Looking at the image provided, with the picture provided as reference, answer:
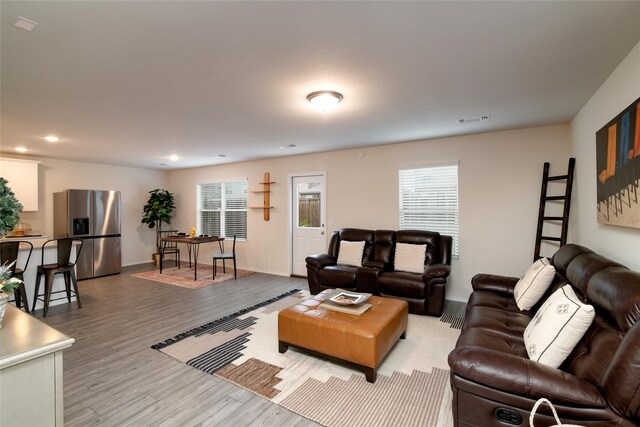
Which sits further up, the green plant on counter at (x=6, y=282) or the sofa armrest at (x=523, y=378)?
the green plant on counter at (x=6, y=282)

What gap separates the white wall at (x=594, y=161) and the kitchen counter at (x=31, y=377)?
338 centimetres

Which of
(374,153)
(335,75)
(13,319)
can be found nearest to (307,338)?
(13,319)

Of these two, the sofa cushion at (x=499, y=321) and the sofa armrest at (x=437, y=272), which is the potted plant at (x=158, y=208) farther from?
the sofa cushion at (x=499, y=321)

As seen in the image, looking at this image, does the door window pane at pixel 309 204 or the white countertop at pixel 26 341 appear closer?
the white countertop at pixel 26 341

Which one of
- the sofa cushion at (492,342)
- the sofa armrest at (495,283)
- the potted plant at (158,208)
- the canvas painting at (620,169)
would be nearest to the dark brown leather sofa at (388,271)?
the sofa armrest at (495,283)

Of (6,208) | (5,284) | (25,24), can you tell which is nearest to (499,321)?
(5,284)

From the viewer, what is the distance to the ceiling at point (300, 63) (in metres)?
1.66

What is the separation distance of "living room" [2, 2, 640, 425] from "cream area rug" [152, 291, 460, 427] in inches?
26.4

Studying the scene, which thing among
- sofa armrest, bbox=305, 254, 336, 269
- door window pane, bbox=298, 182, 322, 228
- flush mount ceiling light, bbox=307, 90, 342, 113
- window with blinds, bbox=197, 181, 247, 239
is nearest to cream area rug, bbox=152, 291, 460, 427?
sofa armrest, bbox=305, 254, 336, 269

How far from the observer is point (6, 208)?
1.62 meters

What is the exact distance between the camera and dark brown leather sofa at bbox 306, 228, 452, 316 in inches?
147

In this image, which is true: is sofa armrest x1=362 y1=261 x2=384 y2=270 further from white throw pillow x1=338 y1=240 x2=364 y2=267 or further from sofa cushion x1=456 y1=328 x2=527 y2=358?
sofa cushion x1=456 y1=328 x2=527 y2=358

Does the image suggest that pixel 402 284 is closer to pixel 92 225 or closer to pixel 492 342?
pixel 492 342

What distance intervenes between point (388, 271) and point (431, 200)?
4.44ft
